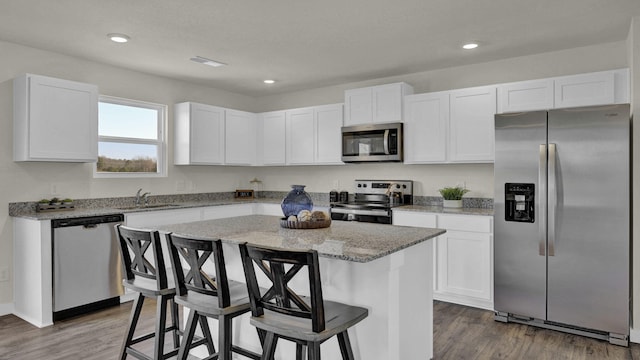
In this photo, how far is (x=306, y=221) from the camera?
271 centimetres

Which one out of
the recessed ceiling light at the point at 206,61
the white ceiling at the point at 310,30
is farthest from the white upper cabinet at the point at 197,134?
the recessed ceiling light at the point at 206,61

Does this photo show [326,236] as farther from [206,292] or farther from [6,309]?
[6,309]

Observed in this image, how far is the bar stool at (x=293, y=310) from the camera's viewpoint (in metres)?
1.71

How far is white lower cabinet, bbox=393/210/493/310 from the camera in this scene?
3.77m

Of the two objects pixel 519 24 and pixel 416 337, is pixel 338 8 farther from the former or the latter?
pixel 416 337

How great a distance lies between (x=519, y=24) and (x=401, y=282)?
2.34 metres

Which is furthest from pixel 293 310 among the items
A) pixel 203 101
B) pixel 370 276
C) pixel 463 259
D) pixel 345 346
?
pixel 203 101

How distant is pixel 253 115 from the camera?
19.1 ft

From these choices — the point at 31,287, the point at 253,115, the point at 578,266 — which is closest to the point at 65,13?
the point at 31,287

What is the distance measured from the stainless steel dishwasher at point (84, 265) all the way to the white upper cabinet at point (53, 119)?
26.9 inches

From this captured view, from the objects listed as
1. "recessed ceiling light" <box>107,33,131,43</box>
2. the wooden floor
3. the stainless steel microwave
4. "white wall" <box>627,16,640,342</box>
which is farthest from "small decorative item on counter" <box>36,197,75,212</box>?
"white wall" <box>627,16,640,342</box>

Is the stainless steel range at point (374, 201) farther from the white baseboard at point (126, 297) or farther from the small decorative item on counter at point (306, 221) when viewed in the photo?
the white baseboard at point (126, 297)

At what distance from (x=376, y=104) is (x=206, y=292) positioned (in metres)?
3.22

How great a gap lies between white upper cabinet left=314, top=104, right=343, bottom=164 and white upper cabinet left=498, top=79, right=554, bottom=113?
1.88m
